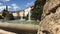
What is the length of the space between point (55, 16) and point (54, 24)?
0.07 meters

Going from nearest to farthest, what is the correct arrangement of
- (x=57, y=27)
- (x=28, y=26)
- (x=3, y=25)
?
1. (x=57, y=27)
2. (x=28, y=26)
3. (x=3, y=25)

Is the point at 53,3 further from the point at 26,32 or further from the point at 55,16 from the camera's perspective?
the point at 26,32

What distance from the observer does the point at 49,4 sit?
1552 millimetres

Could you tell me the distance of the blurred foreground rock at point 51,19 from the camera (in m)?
1.39

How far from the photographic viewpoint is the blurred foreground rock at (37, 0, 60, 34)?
4.56ft

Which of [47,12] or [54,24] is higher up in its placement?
[47,12]

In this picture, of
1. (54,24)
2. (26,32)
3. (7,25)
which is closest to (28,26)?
(26,32)

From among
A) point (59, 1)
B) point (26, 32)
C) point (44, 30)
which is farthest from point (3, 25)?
point (59, 1)

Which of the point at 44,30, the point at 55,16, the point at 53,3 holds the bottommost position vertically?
the point at 44,30

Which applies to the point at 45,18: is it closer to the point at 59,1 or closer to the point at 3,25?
the point at 59,1

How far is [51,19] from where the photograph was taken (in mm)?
1476

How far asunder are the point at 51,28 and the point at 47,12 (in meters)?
0.20

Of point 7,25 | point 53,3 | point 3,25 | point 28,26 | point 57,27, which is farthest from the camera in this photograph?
point 3,25

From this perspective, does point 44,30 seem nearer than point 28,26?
Yes
